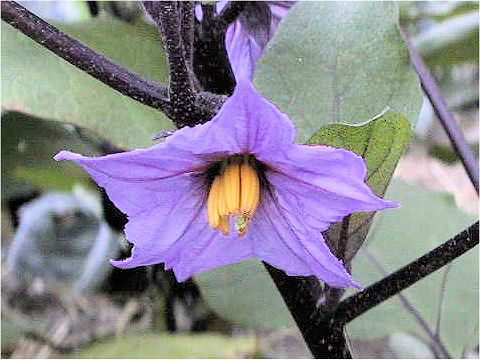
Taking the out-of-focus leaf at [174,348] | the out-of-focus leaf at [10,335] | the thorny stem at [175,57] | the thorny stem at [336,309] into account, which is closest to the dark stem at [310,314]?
the thorny stem at [336,309]

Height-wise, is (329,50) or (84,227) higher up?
(329,50)

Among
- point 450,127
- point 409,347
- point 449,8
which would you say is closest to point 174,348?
point 409,347

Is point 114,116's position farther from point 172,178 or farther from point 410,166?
point 410,166

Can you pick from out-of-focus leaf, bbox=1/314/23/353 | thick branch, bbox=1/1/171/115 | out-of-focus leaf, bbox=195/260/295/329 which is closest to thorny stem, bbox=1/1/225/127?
thick branch, bbox=1/1/171/115

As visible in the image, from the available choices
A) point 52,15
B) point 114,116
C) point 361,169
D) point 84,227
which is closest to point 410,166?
point 84,227

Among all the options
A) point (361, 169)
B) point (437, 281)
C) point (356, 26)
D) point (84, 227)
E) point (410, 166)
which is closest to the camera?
point (361, 169)

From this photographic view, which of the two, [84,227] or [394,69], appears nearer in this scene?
[394,69]
